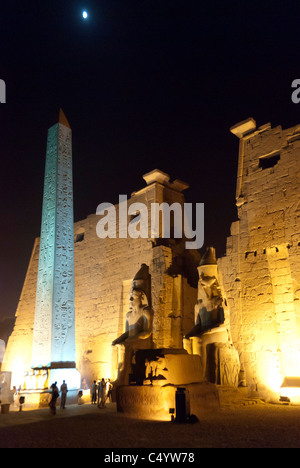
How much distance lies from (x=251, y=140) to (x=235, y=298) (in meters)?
3.84

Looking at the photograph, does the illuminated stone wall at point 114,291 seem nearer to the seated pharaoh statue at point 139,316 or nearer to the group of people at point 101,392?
the group of people at point 101,392

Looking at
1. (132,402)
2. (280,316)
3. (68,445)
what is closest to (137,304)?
(132,402)

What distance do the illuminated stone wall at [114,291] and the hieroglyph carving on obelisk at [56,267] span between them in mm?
2566

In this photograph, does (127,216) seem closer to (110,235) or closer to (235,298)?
(110,235)

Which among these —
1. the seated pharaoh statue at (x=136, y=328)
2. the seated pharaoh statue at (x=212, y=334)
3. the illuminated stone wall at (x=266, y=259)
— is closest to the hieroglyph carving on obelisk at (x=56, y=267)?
the seated pharaoh statue at (x=136, y=328)

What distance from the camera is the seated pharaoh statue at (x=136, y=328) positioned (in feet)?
23.1

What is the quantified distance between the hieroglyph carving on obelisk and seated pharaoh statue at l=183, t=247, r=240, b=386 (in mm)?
3271

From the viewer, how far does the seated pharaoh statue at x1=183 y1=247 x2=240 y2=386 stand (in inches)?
267

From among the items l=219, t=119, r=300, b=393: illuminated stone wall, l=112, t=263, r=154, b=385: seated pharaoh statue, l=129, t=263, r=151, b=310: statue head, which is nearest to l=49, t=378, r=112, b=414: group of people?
l=112, t=263, r=154, b=385: seated pharaoh statue

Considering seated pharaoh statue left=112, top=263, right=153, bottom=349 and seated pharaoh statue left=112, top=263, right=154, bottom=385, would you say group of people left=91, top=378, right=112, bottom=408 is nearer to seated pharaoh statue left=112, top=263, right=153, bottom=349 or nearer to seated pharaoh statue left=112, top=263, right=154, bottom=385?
seated pharaoh statue left=112, top=263, right=154, bottom=385

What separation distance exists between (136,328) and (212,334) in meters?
1.36

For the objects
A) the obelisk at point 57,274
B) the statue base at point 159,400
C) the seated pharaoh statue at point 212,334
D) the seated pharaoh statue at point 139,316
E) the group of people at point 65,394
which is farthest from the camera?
the obelisk at point 57,274

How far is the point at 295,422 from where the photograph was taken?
193 inches

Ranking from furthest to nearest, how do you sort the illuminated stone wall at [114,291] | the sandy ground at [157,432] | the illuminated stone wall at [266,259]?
the illuminated stone wall at [114,291] → the illuminated stone wall at [266,259] → the sandy ground at [157,432]
